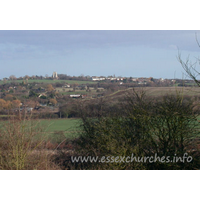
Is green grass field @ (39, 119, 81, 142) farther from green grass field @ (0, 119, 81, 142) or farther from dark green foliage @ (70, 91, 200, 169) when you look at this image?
dark green foliage @ (70, 91, 200, 169)

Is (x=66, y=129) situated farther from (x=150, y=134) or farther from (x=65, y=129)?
(x=150, y=134)

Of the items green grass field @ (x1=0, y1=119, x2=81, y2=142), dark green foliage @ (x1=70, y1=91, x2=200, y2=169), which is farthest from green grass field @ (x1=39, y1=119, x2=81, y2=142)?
dark green foliage @ (x1=70, y1=91, x2=200, y2=169)

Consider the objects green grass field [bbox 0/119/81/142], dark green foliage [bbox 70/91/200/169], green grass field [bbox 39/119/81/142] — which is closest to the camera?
dark green foliage [bbox 70/91/200/169]

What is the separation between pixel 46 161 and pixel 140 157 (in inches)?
138

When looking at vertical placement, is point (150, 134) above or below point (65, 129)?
above

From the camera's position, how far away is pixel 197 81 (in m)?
7.75

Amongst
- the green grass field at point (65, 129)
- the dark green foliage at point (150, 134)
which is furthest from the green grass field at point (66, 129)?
the dark green foliage at point (150, 134)

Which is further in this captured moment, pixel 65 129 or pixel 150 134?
pixel 65 129

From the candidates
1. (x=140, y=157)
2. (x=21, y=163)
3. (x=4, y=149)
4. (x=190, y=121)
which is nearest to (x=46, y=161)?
(x=21, y=163)

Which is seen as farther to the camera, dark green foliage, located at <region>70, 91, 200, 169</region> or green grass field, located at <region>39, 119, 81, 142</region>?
green grass field, located at <region>39, 119, 81, 142</region>

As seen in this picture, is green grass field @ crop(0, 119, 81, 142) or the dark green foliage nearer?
the dark green foliage

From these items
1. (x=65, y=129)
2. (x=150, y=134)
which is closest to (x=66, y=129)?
(x=65, y=129)

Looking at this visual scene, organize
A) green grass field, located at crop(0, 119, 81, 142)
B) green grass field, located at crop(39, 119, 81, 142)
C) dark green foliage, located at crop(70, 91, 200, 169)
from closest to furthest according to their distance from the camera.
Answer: dark green foliage, located at crop(70, 91, 200, 169)
green grass field, located at crop(0, 119, 81, 142)
green grass field, located at crop(39, 119, 81, 142)

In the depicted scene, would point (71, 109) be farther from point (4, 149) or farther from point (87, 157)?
point (4, 149)
